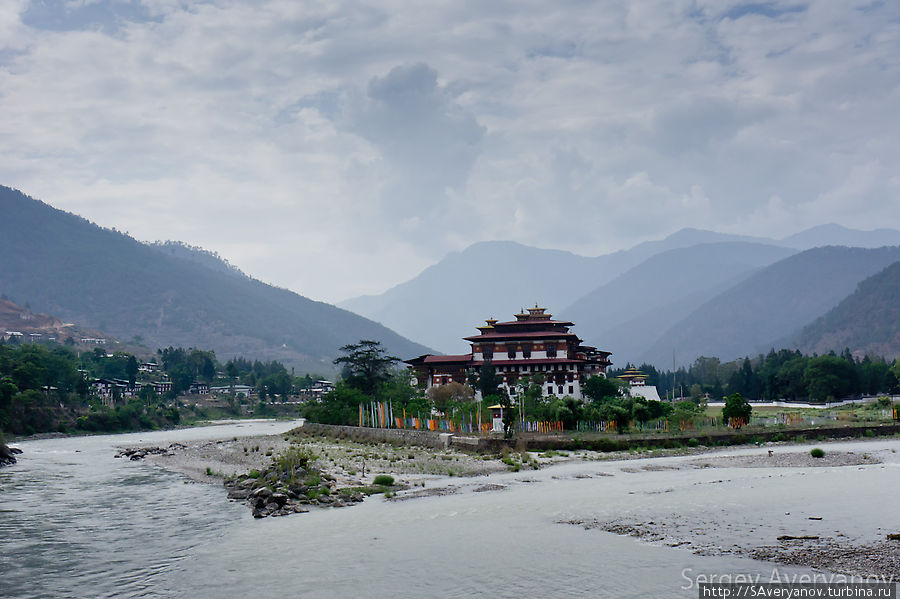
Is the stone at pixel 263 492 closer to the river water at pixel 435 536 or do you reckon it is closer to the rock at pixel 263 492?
the rock at pixel 263 492

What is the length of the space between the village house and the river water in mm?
53188

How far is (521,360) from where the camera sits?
354 feet

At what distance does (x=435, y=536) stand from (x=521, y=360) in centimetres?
7594

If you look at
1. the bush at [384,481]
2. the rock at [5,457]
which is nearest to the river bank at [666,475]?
the bush at [384,481]

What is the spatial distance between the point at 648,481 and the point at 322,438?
5277 cm

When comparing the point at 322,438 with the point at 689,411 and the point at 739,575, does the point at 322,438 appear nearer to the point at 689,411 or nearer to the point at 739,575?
the point at 689,411

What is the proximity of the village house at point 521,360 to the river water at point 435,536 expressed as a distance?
175 feet

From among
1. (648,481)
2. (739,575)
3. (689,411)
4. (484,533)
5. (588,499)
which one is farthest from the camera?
(689,411)

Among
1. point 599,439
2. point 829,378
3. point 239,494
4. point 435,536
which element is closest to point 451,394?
point 599,439

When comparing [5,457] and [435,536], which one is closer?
[435,536]

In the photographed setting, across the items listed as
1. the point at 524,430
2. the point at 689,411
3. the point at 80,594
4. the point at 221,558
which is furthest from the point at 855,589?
the point at 689,411

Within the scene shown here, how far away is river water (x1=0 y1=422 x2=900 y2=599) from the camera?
25.8 meters

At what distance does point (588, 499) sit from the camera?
4050 cm

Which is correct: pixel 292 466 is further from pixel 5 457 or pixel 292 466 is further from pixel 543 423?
pixel 5 457
